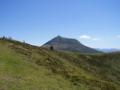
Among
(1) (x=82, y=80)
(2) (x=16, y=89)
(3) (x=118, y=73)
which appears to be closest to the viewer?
(2) (x=16, y=89)

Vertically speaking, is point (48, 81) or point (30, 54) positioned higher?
point (30, 54)

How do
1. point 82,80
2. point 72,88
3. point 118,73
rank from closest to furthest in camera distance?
point 72,88 → point 82,80 → point 118,73

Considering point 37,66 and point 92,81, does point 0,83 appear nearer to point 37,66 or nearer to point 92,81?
point 37,66

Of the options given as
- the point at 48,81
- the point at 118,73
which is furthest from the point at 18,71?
the point at 118,73

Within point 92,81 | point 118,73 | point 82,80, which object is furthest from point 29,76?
Answer: point 118,73

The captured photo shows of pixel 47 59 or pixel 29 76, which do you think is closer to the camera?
pixel 29 76

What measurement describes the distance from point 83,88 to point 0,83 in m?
10.3

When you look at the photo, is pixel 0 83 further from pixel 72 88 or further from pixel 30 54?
pixel 30 54

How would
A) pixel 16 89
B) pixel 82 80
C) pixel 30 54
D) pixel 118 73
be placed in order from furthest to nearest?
pixel 118 73 → pixel 30 54 → pixel 82 80 → pixel 16 89

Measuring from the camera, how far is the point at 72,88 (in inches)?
1048

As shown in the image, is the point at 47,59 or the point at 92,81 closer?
the point at 92,81

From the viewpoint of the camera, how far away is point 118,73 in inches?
Result: 2035

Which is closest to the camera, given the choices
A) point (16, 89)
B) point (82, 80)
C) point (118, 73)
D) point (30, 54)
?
point (16, 89)

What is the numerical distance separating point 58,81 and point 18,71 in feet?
16.4
